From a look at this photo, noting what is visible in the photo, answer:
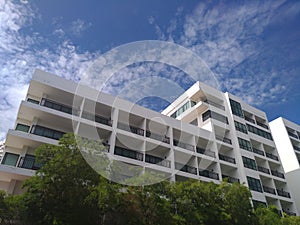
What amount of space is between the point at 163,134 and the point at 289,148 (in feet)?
67.5

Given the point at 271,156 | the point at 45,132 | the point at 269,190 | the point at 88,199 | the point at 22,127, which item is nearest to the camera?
the point at 88,199

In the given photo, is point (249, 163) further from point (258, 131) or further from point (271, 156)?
point (258, 131)

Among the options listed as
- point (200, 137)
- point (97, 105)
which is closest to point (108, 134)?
point (97, 105)

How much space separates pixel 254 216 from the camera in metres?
16.2

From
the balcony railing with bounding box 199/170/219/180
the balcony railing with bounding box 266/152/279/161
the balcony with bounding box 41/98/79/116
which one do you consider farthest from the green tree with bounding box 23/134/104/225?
the balcony railing with bounding box 266/152/279/161

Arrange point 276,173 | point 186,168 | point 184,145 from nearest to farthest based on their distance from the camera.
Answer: point 186,168 < point 184,145 < point 276,173

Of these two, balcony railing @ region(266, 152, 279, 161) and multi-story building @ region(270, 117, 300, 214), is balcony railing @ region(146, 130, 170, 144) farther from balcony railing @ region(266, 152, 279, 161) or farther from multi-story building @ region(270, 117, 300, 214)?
multi-story building @ region(270, 117, 300, 214)

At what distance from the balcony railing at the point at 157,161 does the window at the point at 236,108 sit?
12.1 meters

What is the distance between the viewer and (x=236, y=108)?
30203 mm

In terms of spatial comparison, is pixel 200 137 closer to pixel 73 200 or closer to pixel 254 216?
pixel 254 216

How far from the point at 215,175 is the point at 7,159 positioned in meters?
16.9

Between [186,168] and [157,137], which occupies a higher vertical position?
[157,137]

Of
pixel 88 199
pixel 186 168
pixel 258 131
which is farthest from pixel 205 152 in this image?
pixel 88 199

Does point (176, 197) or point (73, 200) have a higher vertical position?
point (176, 197)
